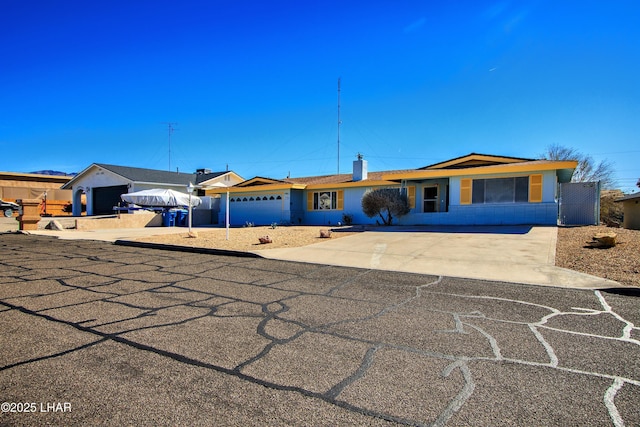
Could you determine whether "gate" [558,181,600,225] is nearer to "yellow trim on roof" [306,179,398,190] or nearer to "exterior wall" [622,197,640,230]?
"yellow trim on roof" [306,179,398,190]

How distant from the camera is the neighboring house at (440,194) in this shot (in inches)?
669

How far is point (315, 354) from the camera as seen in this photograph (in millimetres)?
3508

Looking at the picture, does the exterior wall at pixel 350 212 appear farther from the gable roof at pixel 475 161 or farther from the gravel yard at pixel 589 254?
the gravel yard at pixel 589 254

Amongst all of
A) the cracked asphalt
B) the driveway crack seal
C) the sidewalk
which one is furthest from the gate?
the driveway crack seal

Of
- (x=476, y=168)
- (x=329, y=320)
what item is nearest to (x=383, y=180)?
(x=476, y=168)

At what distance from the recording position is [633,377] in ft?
10.2

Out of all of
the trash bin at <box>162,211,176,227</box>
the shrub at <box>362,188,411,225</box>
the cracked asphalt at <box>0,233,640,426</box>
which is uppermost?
the shrub at <box>362,188,411,225</box>

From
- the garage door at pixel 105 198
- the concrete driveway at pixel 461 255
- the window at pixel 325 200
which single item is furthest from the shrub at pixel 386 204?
the garage door at pixel 105 198

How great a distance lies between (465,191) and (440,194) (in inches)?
87.9

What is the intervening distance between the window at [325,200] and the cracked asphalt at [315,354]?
18.0 meters

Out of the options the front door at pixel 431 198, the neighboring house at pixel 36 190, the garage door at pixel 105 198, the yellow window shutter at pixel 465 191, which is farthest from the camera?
the neighboring house at pixel 36 190

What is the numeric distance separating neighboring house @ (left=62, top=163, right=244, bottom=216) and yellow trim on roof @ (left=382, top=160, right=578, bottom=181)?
17.5 meters

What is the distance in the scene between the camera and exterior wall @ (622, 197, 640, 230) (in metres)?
23.5

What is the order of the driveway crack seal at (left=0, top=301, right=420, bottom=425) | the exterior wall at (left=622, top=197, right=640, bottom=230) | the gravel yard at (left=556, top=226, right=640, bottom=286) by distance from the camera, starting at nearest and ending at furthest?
the driveway crack seal at (left=0, top=301, right=420, bottom=425)
the gravel yard at (left=556, top=226, right=640, bottom=286)
the exterior wall at (left=622, top=197, right=640, bottom=230)
